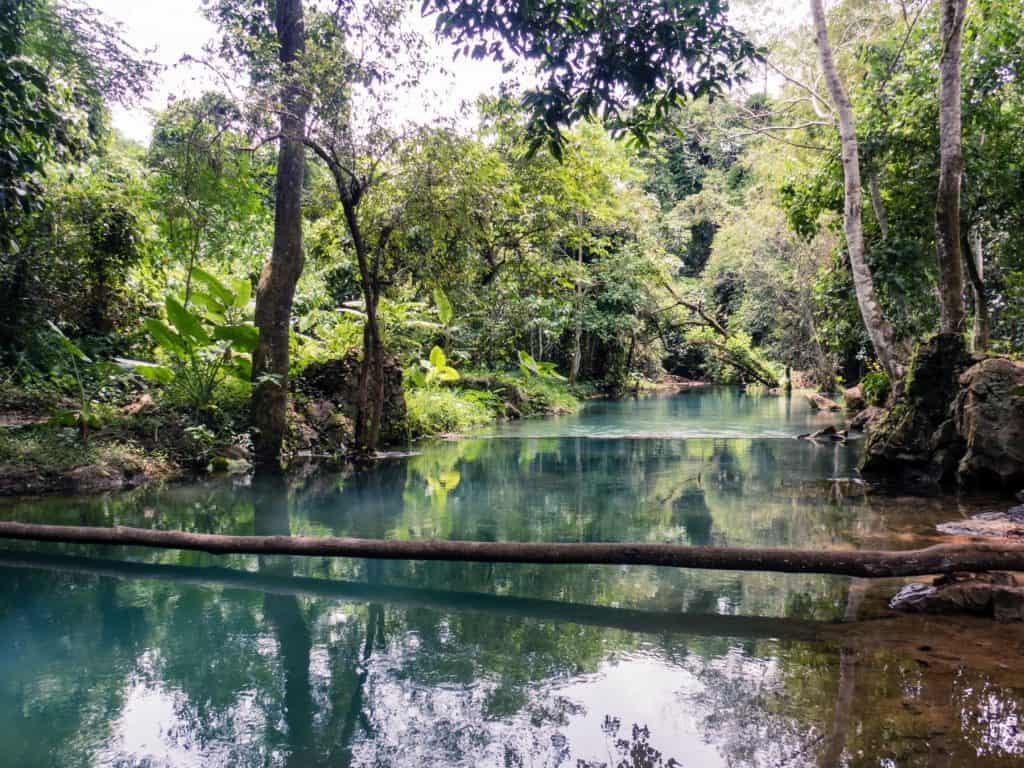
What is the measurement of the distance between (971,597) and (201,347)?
979 cm

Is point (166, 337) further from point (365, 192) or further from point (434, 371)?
point (434, 371)

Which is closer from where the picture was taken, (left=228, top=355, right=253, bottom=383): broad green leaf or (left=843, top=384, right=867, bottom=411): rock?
(left=228, top=355, right=253, bottom=383): broad green leaf

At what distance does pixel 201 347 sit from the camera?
401 inches

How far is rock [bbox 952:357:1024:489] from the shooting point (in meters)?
7.10

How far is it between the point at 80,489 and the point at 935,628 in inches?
325

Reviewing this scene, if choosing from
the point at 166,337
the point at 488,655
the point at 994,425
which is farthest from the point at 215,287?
the point at 994,425

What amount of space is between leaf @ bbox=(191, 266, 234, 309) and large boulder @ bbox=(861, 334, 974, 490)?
9.50 m

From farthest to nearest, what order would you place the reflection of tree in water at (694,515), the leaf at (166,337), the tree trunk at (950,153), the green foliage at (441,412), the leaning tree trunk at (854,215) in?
the green foliage at (441,412) → the leaf at (166,337) → the leaning tree trunk at (854,215) → the tree trunk at (950,153) → the reflection of tree in water at (694,515)

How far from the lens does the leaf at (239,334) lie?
9609 millimetres

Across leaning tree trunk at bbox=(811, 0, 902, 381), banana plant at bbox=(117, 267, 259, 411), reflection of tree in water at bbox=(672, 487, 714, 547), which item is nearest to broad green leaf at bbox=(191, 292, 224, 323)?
banana plant at bbox=(117, 267, 259, 411)

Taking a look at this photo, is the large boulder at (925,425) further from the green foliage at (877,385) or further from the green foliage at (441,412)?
the green foliage at (441,412)

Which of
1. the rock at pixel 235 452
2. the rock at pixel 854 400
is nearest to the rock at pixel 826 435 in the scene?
the rock at pixel 854 400

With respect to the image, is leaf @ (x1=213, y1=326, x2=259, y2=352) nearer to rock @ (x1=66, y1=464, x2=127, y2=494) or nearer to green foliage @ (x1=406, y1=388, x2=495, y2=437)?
rock @ (x1=66, y1=464, x2=127, y2=494)

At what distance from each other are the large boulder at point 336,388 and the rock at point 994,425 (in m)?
8.87
